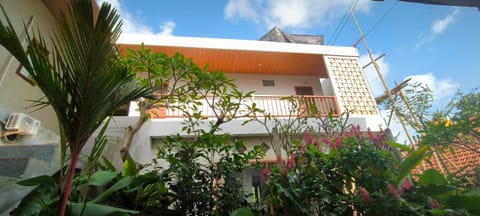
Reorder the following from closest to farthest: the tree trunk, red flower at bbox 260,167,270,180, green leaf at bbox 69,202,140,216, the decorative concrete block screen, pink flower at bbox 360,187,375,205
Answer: the tree trunk < green leaf at bbox 69,202,140,216 < pink flower at bbox 360,187,375,205 < red flower at bbox 260,167,270,180 < the decorative concrete block screen

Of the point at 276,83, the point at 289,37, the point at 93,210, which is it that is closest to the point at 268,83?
the point at 276,83

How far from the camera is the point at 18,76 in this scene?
282 centimetres

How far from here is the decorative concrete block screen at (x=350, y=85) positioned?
5492 mm

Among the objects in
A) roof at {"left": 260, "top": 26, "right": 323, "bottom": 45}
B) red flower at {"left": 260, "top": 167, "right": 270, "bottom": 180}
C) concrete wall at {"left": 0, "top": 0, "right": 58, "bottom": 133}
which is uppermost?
roof at {"left": 260, "top": 26, "right": 323, "bottom": 45}

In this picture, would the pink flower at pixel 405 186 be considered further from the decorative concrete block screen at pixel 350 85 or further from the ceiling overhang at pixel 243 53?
the ceiling overhang at pixel 243 53

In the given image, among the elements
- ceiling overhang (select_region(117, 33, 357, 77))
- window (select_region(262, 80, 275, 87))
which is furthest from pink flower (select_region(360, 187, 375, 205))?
window (select_region(262, 80, 275, 87))

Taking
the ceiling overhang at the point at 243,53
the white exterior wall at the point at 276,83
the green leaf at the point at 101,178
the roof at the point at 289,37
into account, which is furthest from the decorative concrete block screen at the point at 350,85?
the green leaf at the point at 101,178

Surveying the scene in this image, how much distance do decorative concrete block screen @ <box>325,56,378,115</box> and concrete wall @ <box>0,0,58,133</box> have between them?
586 centimetres

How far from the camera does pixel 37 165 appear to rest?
1.54 metres

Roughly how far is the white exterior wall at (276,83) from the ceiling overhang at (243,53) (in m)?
0.17

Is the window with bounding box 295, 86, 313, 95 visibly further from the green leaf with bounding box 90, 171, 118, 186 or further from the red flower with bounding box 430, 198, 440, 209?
the green leaf with bounding box 90, 171, 118, 186

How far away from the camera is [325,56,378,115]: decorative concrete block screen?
18.0 ft

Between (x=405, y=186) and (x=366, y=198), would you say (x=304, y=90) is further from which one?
(x=366, y=198)

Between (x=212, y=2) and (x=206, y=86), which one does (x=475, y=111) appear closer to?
(x=206, y=86)
